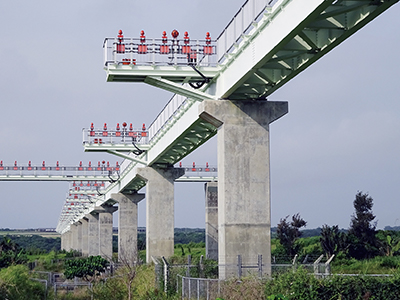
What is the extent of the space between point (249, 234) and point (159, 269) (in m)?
8.30

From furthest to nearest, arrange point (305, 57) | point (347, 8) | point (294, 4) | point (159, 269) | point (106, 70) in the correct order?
point (159, 269), point (106, 70), point (305, 57), point (294, 4), point (347, 8)

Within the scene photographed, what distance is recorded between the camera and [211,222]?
52094mm

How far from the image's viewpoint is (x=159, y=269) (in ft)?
104

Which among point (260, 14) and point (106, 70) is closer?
point (260, 14)

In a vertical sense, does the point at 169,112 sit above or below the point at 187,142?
above

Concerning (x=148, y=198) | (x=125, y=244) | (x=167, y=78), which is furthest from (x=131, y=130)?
(x=125, y=244)

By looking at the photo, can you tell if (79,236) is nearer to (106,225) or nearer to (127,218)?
(106,225)

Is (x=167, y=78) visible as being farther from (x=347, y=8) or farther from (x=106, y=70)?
(x=347, y=8)

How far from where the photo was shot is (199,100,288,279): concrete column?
24.9 metres

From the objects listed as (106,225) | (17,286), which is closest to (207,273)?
(17,286)

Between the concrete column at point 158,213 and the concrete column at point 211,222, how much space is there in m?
5.64

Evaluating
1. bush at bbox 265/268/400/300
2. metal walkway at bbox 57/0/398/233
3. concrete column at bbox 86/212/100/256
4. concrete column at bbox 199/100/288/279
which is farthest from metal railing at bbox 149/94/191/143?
concrete column at bbox 86/212/100/256

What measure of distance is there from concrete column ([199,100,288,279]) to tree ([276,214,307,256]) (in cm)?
3266

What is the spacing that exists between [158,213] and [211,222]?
8.33 meters
